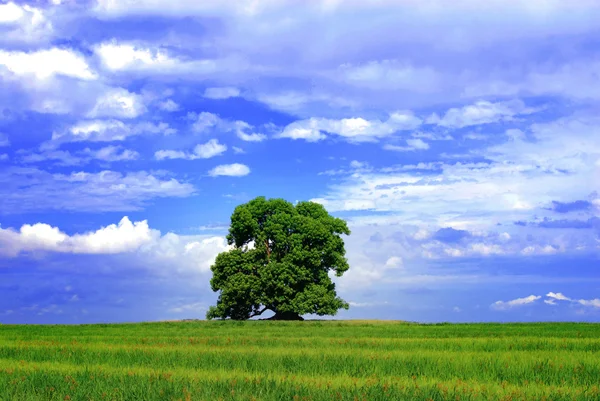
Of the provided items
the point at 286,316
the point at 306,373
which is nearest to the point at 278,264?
the point at 286,316

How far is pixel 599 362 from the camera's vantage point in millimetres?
17641

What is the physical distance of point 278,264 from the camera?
50.6 metres

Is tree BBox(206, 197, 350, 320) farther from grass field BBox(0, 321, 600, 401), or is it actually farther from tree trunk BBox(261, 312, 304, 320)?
grass field BBox(0, 321, 600, 401)

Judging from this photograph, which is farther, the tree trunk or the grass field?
the tree trunk

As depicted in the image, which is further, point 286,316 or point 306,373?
point 286,316

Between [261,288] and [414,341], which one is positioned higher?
Result: [261,288]

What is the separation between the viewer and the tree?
165 ft

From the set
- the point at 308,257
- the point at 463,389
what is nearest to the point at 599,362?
the point at 463,389

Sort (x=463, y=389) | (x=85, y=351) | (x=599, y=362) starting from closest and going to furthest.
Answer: (x=463, y=389) → (x=599, y=362) → (x=85, y=351)

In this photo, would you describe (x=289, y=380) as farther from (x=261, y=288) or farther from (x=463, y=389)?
(x=261, y=288)

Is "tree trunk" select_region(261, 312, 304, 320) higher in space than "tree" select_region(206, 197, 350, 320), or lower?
lower

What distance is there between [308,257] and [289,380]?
125 ft

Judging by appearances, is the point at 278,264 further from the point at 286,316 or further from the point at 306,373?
the point at 306,373

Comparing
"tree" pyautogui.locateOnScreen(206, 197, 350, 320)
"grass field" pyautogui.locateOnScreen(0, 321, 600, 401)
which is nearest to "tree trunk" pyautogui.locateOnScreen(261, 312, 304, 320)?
"tree" pyautogui.locateOnScreen(206, 197, 350, 320)
